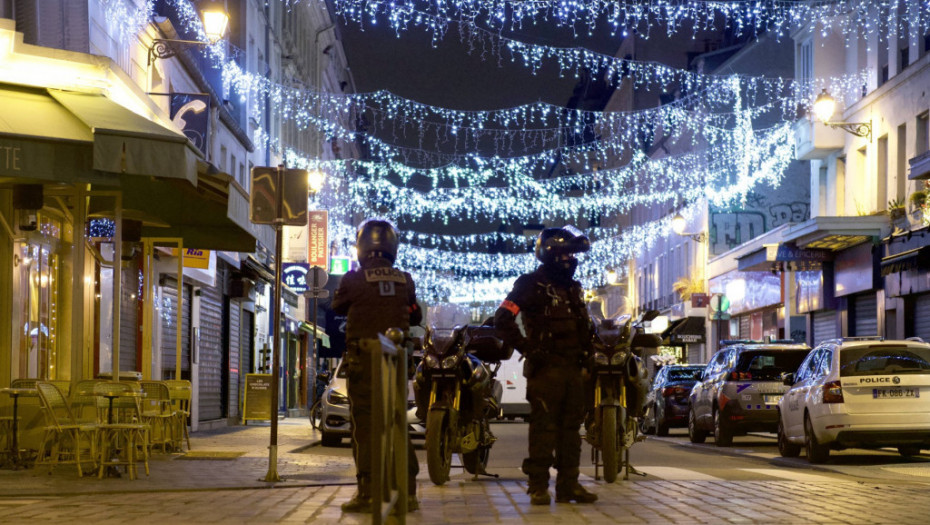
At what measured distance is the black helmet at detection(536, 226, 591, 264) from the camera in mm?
10031

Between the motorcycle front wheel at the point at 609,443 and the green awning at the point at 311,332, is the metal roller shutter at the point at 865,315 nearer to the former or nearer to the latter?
the green awning at the point at 311,332

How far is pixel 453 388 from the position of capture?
1152 centimetres

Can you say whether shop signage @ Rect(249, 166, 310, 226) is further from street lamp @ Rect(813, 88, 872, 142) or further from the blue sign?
the blue sign

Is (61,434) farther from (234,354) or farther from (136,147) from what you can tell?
(234,354)

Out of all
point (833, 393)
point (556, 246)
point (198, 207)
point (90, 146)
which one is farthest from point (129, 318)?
point (556, 246)

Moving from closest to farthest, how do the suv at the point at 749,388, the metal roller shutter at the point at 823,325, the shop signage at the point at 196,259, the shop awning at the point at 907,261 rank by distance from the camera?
the suv at the point at 749,388 → the shop signage at the point at 196,259 → the shop awning at the point at 907,261 → the metal roller shutter at the point at 823,325

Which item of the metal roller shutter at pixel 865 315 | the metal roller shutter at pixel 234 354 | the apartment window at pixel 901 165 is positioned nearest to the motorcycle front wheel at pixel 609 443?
the apartment window at pixel 901 165

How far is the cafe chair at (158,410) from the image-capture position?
14828 millimetres

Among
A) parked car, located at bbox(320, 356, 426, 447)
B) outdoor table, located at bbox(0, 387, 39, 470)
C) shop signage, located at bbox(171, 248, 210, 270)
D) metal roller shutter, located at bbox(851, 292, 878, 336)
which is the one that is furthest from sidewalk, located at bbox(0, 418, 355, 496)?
metal roller shutter, located at bbox(851, 292, 878, 336)

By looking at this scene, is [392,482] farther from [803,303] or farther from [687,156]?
[687,156]

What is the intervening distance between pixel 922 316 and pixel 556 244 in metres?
20.7

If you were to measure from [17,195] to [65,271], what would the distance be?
187 centimetres

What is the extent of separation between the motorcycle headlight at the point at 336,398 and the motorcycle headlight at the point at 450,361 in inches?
372

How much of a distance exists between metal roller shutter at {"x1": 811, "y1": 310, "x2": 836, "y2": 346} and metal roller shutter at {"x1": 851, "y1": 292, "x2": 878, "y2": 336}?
164cm
